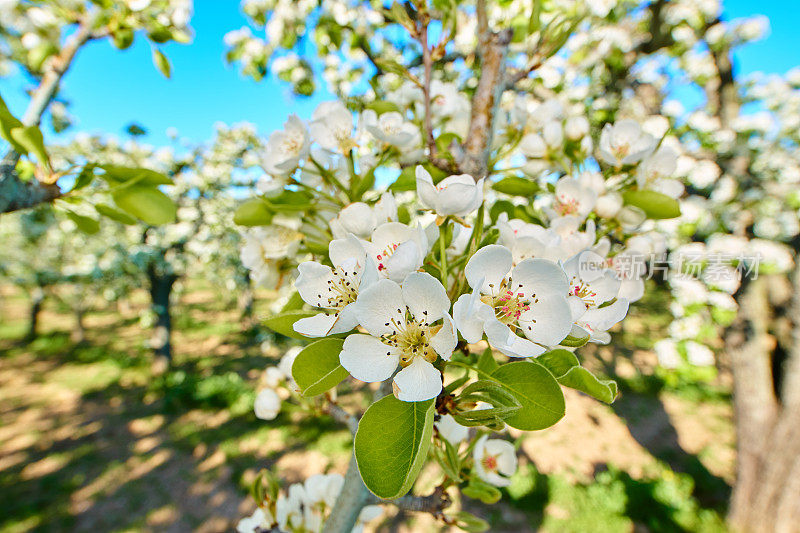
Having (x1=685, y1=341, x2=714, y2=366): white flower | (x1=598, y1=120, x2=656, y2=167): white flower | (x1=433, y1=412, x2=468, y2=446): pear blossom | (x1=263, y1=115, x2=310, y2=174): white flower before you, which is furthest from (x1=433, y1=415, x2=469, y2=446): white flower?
(x1=685, y1=341, x2=714, y2=366): white flower

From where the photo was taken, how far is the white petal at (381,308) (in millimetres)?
623


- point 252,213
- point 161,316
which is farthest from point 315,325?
point 161,316

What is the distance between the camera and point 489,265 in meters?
0.68

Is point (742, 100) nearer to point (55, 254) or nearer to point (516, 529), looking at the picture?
point (516, 529)

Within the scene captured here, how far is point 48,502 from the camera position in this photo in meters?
5.16

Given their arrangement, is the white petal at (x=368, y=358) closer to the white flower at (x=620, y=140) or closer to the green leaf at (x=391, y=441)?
the green leaf at (x=391, y=441)

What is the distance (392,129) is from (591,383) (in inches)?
36.0

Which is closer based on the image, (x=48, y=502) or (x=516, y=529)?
(x=516, y=529)

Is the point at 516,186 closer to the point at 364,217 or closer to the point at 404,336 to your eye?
the point at 364,217

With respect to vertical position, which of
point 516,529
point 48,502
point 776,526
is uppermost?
point 776,526

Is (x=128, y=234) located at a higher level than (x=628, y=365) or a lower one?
higher

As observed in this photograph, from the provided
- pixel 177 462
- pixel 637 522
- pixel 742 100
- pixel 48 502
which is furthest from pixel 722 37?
pixel 48 502

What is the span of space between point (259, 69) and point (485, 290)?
373 centimetres

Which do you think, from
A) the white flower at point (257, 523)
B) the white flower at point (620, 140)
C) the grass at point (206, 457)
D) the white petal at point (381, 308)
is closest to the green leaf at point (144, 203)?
the white petal at point (381, 308)
